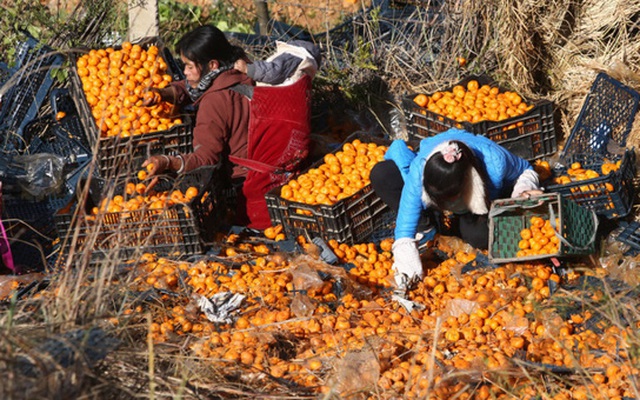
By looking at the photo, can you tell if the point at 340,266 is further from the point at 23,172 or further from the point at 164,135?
the point at 23,172

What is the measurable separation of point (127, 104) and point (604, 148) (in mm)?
3322

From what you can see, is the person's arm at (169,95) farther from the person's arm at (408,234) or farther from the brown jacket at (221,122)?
the person's arm at (408,234)

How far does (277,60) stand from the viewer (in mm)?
5664

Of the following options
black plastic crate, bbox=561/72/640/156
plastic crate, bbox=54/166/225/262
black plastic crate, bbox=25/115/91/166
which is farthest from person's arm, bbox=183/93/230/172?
black plastic crate, bbox=561/72/640/156

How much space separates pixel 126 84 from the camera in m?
5.89

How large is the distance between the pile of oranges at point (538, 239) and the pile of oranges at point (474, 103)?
1101 mm

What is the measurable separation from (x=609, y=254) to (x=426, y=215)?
46.6 inches

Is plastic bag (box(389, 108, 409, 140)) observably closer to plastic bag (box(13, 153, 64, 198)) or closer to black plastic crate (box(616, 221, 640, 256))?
black plastic crate (box(616, 221, 640, 256))

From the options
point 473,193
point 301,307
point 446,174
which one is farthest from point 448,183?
point 301,307

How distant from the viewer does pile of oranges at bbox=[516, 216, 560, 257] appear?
4949 mm

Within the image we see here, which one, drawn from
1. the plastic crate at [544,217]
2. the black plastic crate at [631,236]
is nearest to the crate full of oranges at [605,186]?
the black plastic crate at [631,236]

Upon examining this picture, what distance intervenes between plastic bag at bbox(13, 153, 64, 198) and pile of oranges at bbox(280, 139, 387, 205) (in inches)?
66.1

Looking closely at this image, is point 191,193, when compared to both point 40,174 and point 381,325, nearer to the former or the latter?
point 40,174

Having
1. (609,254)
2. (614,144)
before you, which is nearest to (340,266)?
(609,254)
